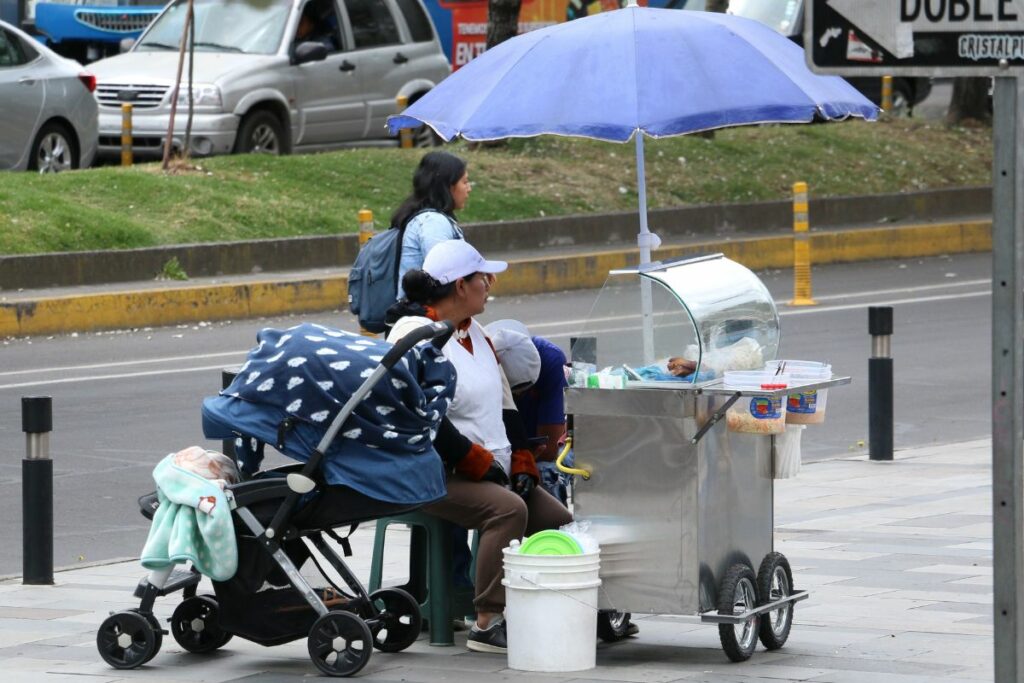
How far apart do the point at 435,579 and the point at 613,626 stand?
2.04 feet

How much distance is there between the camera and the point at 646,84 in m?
6.77

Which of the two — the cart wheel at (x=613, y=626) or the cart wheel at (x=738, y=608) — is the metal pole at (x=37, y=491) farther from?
the cart wheel at (x=738, y=608)

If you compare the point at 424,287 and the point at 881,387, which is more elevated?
the point at 424,287

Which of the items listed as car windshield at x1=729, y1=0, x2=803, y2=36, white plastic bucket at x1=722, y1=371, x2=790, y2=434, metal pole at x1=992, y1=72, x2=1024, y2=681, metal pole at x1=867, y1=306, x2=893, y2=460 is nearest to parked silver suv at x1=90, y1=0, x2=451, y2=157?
car windshield at x1=729, y1=0, x2=803, y2=36

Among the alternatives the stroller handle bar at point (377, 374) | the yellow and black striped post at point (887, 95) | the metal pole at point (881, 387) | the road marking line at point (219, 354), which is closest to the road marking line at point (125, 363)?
the road marking line at point (219, 354)

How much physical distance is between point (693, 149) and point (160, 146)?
641cm

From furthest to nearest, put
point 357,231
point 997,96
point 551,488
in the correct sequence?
point 357,231 → point 551,488 → point 997,96

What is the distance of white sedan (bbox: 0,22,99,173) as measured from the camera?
61.1 feet

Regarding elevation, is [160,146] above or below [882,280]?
above

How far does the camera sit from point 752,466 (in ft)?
21.3

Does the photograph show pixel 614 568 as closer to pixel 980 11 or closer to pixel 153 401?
pixel 980 11

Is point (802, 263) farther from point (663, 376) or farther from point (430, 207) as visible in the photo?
point (663, 376)

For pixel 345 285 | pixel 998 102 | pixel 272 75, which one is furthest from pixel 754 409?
pixel 272 75

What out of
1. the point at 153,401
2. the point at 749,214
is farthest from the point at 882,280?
the point at 153,401
